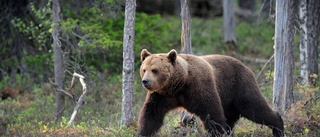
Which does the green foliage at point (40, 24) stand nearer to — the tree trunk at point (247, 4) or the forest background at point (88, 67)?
the forest background at point (88, 67)

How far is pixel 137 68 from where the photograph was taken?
62.5ft

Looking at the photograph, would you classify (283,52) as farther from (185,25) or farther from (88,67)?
(88,67)

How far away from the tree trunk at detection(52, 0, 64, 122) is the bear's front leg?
4712mm

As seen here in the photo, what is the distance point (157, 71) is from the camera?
348 inches

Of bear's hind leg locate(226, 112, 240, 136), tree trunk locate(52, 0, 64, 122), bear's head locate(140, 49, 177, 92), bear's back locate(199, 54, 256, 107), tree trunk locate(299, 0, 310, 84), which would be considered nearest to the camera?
bear's head locate(140, 49, 177, 92)

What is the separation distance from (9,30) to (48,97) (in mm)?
2648

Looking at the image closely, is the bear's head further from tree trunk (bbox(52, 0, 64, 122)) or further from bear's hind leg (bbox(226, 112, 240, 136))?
tree trunk (bbox(52, 0, 64, 122))

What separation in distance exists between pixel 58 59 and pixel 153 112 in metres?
5.34

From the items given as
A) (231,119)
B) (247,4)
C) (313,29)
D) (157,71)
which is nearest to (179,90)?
(157,71)

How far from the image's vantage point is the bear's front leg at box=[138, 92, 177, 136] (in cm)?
919

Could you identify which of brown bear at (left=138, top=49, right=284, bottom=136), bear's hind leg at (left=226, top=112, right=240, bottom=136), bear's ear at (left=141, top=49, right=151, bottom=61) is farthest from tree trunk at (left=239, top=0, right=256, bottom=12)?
bear's ear at (left=141, top=49, right=151, bottom=61)

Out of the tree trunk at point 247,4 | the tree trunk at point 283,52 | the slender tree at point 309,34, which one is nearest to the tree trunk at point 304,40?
the slender tree at point 309,34

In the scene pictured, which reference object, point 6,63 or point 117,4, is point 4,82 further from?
point 117,4

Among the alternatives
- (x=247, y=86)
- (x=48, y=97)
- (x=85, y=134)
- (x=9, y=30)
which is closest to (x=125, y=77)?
(x=85, y=134)
